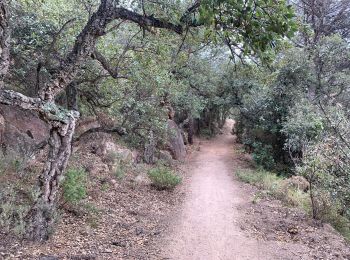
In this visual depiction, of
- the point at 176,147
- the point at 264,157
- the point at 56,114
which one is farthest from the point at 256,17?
the point at 176,147

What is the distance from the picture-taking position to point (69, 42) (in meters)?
6.77

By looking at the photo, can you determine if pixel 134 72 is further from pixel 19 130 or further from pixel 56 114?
pixel 19 130

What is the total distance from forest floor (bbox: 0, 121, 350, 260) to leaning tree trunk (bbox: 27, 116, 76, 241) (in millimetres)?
255

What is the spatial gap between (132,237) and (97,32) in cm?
374

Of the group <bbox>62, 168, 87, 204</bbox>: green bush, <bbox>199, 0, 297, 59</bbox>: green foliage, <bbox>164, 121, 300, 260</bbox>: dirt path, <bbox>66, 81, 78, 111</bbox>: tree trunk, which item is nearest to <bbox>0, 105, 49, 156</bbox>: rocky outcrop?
<bbox>66, 81, 78, 111</bbox>: tree trunk

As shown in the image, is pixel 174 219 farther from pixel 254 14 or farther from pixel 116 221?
pixel 254 14

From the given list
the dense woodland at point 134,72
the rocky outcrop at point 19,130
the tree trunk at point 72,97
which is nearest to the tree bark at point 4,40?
the dense woodland at point 134,72

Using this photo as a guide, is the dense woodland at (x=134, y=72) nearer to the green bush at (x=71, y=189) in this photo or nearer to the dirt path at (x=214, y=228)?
the green bush at (x=71, y=189)

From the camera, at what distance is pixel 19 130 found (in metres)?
8.68

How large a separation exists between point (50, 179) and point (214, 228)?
377cm

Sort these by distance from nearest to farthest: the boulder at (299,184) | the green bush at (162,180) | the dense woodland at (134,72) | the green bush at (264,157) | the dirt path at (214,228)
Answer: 1. the dense woodland at (134,72)
2. the dirt path at (214,228)
3. the green bush at (162,180)
4. the boulder at (299,184)
5. the green bush at (264,157)

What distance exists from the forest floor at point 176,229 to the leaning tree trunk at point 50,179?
0.25 metres

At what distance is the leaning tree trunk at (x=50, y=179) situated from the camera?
4.85 m

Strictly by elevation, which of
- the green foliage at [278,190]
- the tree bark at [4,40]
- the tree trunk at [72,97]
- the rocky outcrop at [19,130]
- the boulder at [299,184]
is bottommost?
the green foliage at [278,190]
